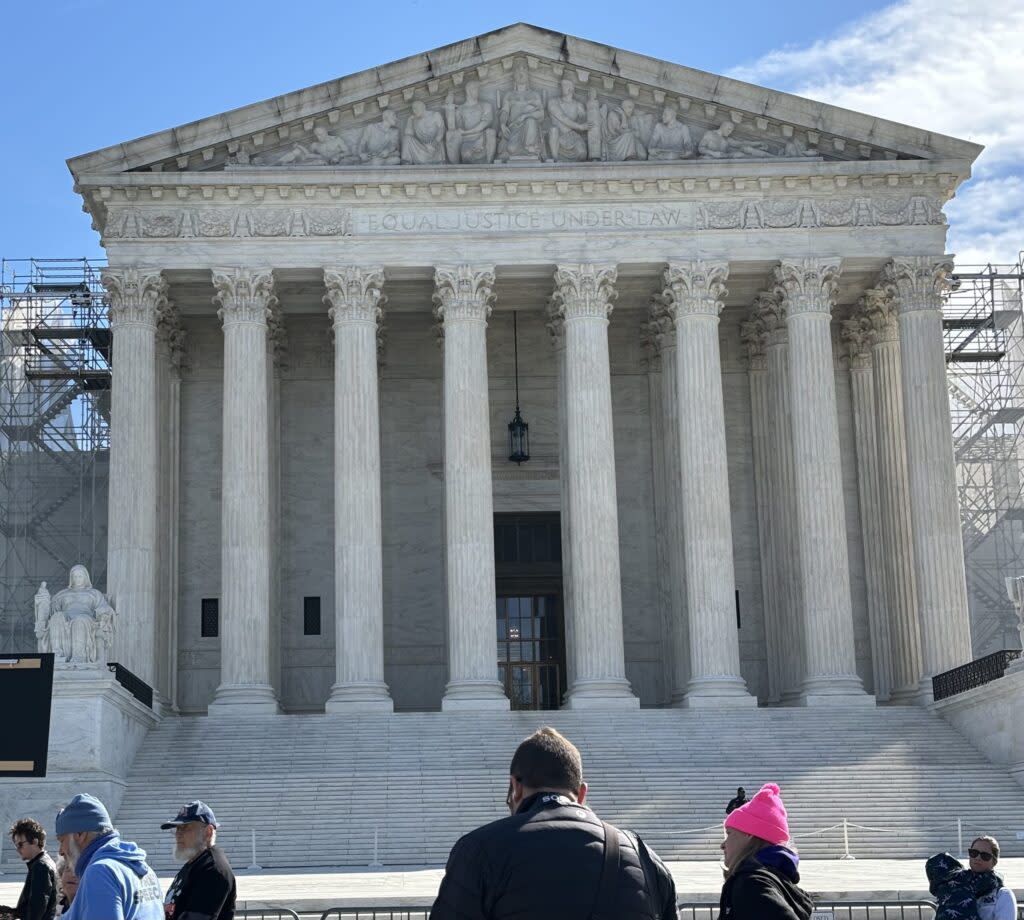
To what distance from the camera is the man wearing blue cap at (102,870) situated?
9.05 meters

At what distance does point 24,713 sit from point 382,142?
34601mm

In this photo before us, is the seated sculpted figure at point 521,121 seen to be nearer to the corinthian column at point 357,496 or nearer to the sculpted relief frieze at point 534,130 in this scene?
the sculpted relief frieze at point 534,130

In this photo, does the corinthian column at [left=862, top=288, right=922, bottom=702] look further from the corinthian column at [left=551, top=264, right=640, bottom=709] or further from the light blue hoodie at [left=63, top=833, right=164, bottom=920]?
the light blue hoodie at [left=63, top=833, right=164, bottom=920]

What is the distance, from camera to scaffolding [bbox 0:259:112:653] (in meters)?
53.8

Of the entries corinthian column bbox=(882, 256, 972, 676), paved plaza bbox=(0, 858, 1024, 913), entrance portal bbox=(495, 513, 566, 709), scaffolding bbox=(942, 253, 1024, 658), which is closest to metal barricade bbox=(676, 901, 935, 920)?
paved plaza bbox=(0, 858, 1024, 913)

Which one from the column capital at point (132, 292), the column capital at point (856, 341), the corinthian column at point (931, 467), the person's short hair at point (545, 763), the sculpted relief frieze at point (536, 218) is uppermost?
the sculpted relief frieze at point (536, 218)

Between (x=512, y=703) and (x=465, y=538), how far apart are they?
864 centimetres

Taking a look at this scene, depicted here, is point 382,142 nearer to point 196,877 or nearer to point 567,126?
point 567,126

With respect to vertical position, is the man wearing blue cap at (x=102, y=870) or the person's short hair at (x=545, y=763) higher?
the person's short hair at (x=545, y=763)

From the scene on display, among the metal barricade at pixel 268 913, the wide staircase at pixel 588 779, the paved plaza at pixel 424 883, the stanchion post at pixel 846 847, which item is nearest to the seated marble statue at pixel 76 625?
the wide staircase at pixel 588 779

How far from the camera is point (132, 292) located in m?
45.6

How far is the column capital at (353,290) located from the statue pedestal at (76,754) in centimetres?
1338

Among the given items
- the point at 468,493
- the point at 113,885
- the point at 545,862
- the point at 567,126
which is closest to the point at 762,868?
the point at 545,862

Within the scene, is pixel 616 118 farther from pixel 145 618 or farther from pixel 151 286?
pixel 145 618
